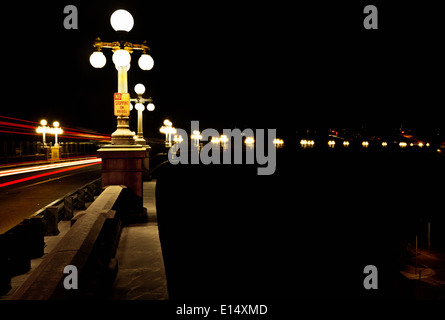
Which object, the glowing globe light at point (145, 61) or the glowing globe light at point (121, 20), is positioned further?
the glowing globe light at point (145, 61)

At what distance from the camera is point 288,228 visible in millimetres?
50125

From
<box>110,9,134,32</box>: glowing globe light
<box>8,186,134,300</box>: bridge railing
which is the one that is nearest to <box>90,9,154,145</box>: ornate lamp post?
<box>110,9,134,32</box>: glowing globe light

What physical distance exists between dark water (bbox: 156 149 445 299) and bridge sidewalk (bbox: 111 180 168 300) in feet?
46.8

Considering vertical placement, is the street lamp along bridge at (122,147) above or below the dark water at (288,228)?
above

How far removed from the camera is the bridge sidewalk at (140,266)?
444 centimetres

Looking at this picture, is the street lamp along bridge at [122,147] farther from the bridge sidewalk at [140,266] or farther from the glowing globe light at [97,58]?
the bridge sidewalk at [140,266]

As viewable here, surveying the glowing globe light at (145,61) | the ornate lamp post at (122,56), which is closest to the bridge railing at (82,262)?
the ornate lamp post at (122,56)

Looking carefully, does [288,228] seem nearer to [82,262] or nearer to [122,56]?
[122,56]

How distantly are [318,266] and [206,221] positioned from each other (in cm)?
1307

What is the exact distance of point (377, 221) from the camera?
61.6 meters

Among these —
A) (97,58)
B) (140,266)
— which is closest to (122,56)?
(97,58)

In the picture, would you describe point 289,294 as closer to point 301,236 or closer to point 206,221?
point 206,221

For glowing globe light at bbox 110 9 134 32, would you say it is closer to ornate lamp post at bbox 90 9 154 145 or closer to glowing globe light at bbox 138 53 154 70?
ornate lamp post at bbox 90 9 154 145

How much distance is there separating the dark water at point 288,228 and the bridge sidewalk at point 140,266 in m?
14.3
